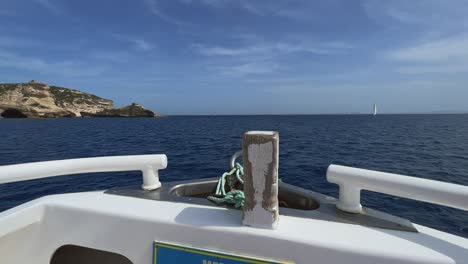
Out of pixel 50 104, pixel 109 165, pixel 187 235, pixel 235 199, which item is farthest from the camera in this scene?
pixel 50 104

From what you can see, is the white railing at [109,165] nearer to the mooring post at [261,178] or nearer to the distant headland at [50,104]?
the mooring post at [261,178]

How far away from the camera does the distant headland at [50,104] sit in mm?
87750

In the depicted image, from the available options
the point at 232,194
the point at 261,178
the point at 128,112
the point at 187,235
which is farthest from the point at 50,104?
the point at 261,178

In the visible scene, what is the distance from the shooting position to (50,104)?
9619 centimetres

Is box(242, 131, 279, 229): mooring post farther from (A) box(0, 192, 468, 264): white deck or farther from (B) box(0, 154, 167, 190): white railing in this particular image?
(B) box(0, 154, 167, 190): white railing

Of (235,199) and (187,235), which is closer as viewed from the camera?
(187,235)

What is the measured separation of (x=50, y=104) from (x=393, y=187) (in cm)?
11980

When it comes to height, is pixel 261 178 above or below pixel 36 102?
below

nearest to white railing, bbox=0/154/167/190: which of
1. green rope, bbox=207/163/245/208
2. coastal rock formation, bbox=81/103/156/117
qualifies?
green rope, bbox=207/163/245/208

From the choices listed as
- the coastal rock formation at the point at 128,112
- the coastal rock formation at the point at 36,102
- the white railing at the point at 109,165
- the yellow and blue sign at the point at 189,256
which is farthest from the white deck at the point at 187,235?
the coastal rock formation at the point at 128,112

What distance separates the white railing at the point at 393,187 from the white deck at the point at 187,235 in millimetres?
242

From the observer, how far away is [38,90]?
9519 cm

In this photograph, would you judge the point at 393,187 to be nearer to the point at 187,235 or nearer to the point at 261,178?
the point at 261,178

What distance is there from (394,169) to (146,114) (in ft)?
434
